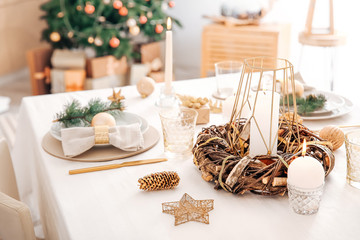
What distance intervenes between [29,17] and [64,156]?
3.39 metres

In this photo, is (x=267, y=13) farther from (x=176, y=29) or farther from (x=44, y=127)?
(x=44, y=127)

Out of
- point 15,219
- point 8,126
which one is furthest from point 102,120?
point 8,126

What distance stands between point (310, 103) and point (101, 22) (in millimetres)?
2357

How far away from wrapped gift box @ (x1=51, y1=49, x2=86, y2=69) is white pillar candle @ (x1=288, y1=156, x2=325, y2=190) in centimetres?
271

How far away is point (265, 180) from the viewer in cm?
91

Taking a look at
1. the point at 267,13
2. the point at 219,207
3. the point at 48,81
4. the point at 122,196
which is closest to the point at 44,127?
the point at 122,196

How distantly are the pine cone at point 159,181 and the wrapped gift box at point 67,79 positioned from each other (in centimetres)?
249

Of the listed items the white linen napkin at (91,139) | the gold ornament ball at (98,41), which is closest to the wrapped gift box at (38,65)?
the gold ornament ball at (98,41)

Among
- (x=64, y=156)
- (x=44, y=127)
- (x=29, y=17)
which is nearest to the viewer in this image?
(x=64, y=156)

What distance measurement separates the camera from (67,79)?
10.9ft

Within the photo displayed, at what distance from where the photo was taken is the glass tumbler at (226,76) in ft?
4.94

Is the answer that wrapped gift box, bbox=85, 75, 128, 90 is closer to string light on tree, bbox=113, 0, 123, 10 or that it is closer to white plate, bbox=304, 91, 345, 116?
string light on tree, bbox=113, 0, 123, 10

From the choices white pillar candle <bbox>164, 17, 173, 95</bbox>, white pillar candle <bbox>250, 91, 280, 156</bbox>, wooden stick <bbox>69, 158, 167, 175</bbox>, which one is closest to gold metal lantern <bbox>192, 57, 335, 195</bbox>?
white pillar candle <bbox>250, 91, 280, 156</bbox>

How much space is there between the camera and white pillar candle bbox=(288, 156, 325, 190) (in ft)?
2.77
